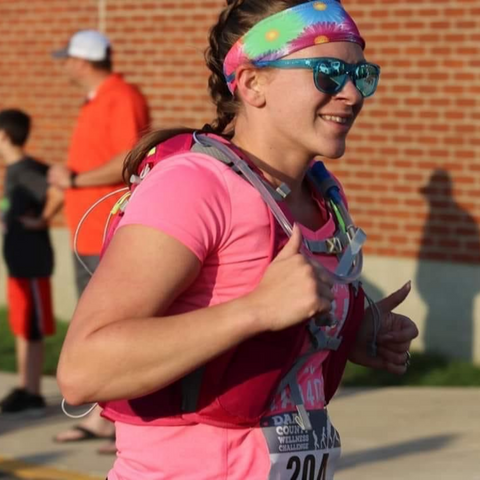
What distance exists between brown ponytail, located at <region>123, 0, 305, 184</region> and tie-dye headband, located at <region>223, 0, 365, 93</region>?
2 cm

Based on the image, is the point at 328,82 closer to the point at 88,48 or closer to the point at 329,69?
the point at 329,69

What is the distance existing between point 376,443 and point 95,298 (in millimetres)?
4500

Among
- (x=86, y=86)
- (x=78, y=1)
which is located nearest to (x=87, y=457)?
(x=86, y=86)

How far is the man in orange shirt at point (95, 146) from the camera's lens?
6.79m

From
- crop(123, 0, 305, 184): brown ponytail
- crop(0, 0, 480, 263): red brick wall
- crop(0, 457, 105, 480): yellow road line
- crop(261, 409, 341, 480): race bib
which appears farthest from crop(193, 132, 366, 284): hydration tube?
crop(0, 0, 480, 263): red brick wall

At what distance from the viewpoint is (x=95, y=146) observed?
7.03 meters

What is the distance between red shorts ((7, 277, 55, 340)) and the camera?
300 inches

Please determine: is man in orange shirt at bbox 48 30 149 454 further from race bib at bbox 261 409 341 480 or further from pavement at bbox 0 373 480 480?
race bib at bbox 261 409 341 480

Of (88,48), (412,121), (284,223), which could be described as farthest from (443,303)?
(284,223)

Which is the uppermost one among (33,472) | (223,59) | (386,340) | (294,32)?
(294,32)

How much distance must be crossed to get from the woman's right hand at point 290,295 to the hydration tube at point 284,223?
173 millimetres

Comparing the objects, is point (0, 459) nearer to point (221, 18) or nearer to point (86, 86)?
point (86, 86)

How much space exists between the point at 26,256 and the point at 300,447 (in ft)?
17.0

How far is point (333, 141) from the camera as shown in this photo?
2.69m
